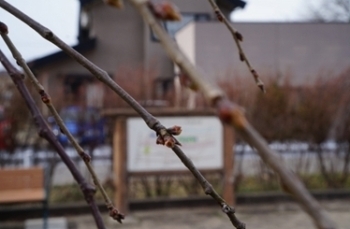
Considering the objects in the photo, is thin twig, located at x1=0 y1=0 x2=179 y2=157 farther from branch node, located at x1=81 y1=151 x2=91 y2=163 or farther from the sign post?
the sign post

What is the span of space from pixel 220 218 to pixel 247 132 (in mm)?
6506

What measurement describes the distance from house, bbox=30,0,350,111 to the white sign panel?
88.4 inches

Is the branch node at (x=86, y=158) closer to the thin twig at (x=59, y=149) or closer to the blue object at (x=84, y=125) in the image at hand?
the thin twig at (x=59, y=149)

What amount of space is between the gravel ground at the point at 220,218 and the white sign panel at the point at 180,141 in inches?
22.8

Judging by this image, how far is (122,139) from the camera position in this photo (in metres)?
6.69

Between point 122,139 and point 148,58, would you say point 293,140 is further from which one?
point 148,58

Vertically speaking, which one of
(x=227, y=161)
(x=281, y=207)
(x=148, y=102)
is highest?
(x=148, y=102)

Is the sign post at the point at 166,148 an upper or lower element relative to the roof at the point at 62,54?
lower

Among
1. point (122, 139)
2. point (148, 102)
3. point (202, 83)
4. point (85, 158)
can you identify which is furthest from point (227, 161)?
point (202, 83)

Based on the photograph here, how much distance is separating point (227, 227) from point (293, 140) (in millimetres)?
2331

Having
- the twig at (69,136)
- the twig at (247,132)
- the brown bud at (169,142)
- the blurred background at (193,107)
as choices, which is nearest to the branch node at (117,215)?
the twig at (69,136)

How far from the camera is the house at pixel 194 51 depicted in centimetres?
988

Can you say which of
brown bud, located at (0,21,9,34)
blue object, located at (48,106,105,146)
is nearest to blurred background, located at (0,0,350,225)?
blue object, located at (48,106,105,146)

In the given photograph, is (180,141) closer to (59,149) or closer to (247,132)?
(59,149)
